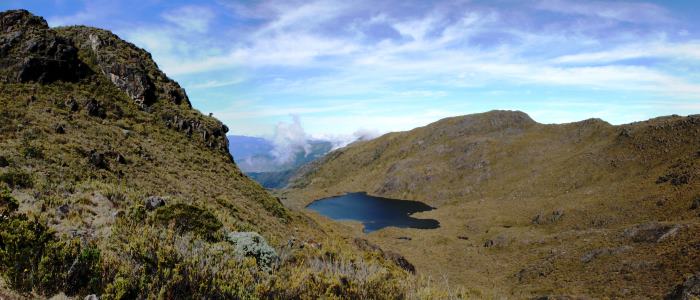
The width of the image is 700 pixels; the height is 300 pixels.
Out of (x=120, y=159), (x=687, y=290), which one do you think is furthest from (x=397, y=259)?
(x=120, y=159)

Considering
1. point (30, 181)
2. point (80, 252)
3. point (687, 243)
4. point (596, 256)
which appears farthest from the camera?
point (596, 256)

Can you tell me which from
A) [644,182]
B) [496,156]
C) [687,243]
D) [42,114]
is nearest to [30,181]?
[42,114]

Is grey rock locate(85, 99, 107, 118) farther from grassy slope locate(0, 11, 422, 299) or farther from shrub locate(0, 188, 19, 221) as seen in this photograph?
shrub locate(0, 188, 19, 221)

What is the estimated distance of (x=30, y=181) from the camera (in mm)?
15117

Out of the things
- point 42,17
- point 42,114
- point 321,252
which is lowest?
point 321,252

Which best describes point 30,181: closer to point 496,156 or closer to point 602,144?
point 602,144

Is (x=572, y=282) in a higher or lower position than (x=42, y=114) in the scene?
lower

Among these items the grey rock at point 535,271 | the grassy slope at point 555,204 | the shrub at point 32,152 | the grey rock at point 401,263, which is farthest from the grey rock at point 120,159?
the grey rock at point 535,271

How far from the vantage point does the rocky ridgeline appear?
36.6m

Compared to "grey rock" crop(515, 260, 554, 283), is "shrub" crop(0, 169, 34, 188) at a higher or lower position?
higher

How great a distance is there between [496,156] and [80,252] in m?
152

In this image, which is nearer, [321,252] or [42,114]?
[321,252]

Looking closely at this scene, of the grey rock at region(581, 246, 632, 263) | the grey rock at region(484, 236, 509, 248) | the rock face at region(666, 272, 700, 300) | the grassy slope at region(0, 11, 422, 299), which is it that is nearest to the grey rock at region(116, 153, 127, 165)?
the grassy slope at region(0, 11, 422, 299)

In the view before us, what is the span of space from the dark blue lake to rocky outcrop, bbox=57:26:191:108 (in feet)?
203
